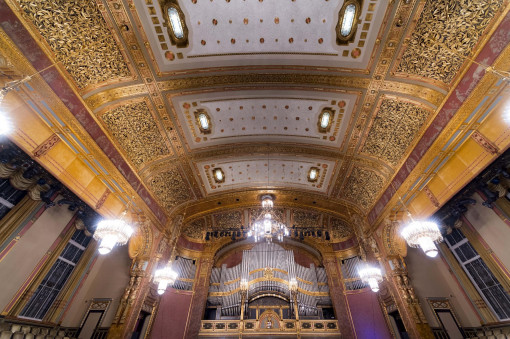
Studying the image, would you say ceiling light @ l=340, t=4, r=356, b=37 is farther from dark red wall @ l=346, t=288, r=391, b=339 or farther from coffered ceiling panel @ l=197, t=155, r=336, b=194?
dark red wall @ l=346, t=288, r=391, b=339

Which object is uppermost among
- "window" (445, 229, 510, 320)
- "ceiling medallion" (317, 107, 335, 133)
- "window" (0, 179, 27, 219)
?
"ceiling medallion" (317, 107, 335, 133)

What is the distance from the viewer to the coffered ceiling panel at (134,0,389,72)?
5074mm

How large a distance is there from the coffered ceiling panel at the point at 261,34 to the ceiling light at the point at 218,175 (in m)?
4.59

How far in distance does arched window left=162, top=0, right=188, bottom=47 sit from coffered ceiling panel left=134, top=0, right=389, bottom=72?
99mm

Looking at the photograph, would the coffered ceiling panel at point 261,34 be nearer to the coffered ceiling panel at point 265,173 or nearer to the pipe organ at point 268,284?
the coffered ceiling panel at point 265,173

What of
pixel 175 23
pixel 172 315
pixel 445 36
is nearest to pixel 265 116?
pixel 175 23

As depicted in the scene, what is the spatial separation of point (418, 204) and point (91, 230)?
35.1 feet

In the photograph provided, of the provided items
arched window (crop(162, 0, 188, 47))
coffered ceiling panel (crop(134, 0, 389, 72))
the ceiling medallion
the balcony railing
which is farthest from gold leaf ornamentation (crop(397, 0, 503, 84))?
the balcony railing

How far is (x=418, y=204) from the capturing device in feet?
22.4

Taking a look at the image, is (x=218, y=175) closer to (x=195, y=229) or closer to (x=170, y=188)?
(x=170, y=188)

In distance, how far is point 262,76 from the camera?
21.1 feet

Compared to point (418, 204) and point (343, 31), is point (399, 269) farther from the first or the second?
point (343, 31)

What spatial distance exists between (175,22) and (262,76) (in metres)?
2.61

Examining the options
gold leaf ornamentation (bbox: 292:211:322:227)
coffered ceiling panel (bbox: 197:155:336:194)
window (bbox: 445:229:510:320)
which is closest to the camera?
window (bbox: 445:229:510:320)
